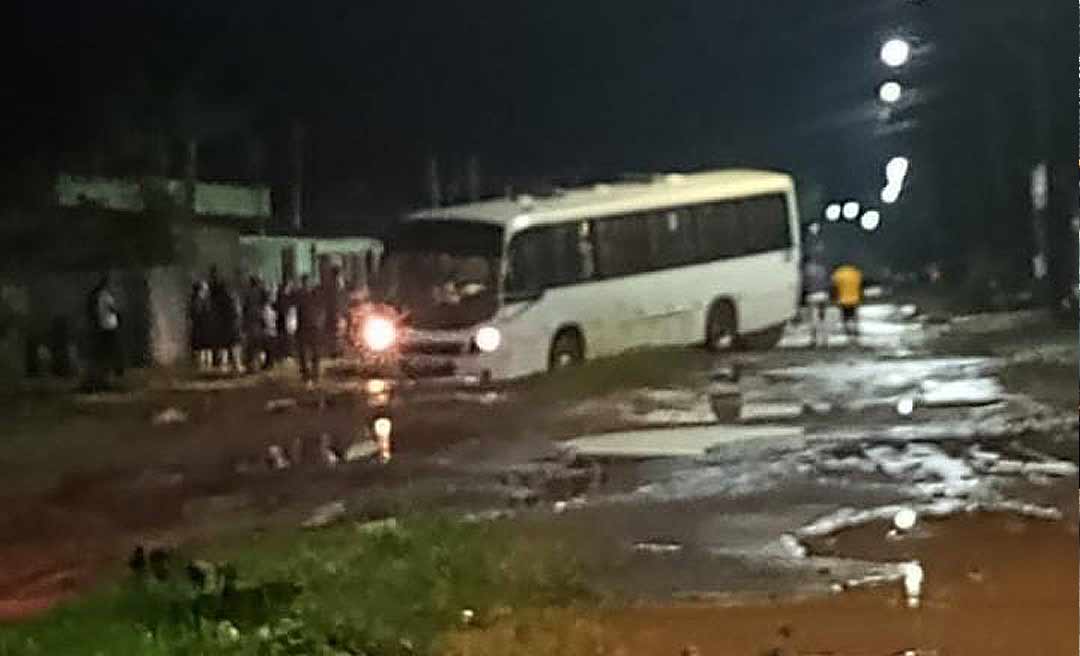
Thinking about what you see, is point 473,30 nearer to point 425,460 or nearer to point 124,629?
point 425,460

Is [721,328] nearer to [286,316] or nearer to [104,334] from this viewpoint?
[286,316]

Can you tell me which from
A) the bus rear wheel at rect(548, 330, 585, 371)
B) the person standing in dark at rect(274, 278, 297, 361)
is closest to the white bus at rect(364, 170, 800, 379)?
the bus rear wheel at rect(548, 330, 585, 371)

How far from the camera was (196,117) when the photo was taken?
3.99 metres

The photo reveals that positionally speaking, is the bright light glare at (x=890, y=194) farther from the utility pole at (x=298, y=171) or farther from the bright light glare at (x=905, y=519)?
the utility pole at (x=298, y=171)

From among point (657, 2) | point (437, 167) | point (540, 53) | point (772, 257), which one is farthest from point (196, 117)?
point (772, 257)

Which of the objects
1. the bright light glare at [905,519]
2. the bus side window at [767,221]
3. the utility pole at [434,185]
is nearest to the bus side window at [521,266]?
the utility pole at [434,185]

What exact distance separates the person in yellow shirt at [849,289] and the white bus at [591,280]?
107 millimetres

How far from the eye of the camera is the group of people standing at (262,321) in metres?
3.94

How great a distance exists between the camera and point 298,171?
13.0ft

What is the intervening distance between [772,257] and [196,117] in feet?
4.77

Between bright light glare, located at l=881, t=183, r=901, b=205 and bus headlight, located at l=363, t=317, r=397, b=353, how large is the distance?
1.22 m

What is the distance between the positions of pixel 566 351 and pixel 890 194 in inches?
34.6

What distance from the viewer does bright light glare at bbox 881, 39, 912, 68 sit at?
12.9 ft

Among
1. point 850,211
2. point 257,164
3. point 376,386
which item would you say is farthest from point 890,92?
point 257,164
